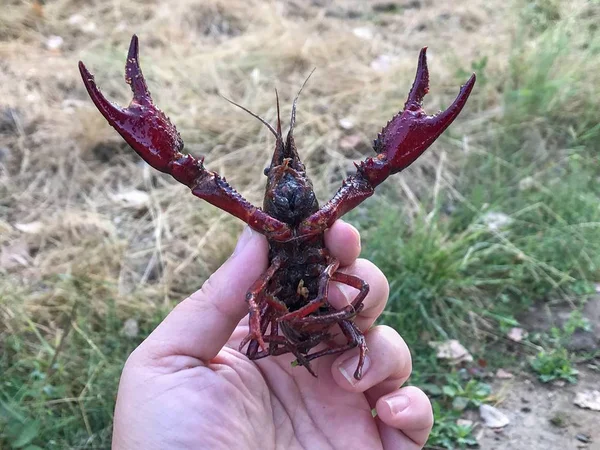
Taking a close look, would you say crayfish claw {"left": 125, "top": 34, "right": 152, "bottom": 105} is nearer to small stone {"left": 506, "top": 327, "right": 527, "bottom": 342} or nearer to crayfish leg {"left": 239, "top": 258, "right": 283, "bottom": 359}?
crayfish leg {"left": 239, "top": 258, "right": 283, "bottom": 359}

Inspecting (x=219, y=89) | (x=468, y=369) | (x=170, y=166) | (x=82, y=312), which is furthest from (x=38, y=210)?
(x=468, y=369)

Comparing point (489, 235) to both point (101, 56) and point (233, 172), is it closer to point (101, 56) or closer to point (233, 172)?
point (233, 172)

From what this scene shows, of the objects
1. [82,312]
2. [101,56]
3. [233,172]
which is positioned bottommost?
[82,312]

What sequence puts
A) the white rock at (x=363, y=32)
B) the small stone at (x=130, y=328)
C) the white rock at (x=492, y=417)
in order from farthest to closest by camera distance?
the white rock at (x=363, y=32)
the small stone at (x=130, y=328)
the white rock at (x=492, y=417)

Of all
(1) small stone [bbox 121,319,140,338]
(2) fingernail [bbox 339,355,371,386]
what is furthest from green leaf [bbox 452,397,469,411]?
(1) small stone [bbox 121,319,140,338]

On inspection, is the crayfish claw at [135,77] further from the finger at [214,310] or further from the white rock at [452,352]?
the white rock at [452,352]

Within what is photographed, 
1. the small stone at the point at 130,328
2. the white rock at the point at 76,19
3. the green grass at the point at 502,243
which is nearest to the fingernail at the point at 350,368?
the green grass at the point at 502,243

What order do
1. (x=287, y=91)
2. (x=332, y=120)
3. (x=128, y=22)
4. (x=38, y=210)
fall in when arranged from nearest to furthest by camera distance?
(x=38, y=210), (x=332, y=120), (x=287, y=91), (x=128, y=22)

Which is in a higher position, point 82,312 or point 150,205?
point 150,205

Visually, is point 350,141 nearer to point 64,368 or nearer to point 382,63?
point 382,63
